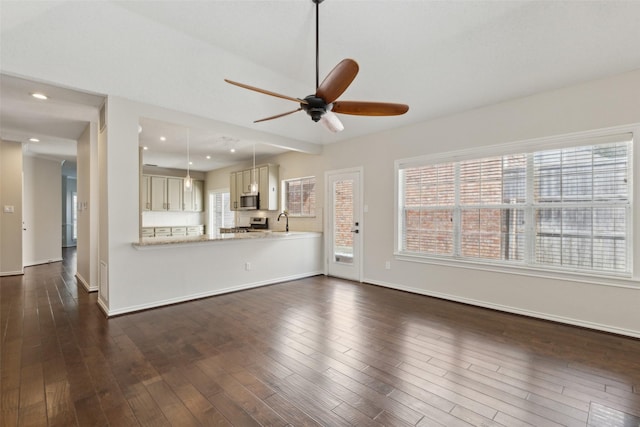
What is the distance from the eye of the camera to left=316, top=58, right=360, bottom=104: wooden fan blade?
2027mm

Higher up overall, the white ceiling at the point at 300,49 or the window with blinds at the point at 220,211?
the white ceiling at the point at 300,49

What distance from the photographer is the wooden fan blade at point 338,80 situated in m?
2.03

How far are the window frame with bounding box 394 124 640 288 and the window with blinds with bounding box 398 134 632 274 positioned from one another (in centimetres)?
3

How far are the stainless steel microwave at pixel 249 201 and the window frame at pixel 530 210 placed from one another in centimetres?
356

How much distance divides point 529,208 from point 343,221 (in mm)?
2918

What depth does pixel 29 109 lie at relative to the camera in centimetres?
398

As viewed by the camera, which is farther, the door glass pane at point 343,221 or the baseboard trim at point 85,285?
the door glass pane at point 343,221

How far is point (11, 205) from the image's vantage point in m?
5.76

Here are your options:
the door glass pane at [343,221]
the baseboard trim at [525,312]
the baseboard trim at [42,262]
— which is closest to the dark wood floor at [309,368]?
the baseboard trim at [525,312]

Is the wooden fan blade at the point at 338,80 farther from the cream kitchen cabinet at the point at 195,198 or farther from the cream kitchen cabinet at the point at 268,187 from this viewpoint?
the cream kitchen cabinet at the point at 195,198

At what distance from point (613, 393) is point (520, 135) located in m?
2.72

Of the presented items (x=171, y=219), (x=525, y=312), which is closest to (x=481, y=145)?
(x=525, y=312)

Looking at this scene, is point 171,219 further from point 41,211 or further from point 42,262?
point 42,262

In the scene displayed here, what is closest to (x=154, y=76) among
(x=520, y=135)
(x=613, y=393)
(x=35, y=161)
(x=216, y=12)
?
(x=216, y=12)
